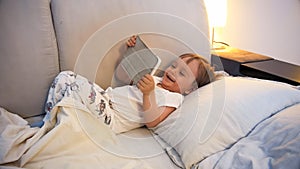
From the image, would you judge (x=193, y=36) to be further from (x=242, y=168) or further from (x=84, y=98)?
(x=242, y=168)

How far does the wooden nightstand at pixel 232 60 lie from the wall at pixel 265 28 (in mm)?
384

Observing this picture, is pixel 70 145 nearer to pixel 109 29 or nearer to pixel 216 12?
pixel 109 29

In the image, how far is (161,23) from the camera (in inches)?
52.3

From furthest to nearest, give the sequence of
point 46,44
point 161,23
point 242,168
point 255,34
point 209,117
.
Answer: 1. point 255,34
2. point 161,23
3. point 46,44
4. point 209,117
5. point 242,168

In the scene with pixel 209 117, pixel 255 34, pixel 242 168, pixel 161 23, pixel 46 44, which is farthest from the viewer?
pixel 255 34

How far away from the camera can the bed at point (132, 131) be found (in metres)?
0.87

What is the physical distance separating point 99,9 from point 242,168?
81 cm

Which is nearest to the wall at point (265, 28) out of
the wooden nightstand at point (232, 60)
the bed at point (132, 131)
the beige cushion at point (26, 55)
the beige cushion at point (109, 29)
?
the wooden nightstand at point (232, 60)

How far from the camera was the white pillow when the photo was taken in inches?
36.8

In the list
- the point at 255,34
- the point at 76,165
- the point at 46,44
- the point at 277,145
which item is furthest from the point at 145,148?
the point at 255,34

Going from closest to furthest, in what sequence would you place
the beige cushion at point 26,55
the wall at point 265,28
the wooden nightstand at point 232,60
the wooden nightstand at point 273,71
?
the beige cushion at point 26,55
the wooden nightstand at point 273,71
the wooden nightstand at point 232,60
the wall at point 265,28

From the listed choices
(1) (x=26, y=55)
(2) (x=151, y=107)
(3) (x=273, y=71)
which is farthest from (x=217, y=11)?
(1) (x=26, y=55)

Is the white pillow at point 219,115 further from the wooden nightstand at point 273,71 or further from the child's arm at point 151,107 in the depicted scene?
the wooden nightstand at point 273,71

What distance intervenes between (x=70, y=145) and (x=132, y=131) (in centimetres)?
27
